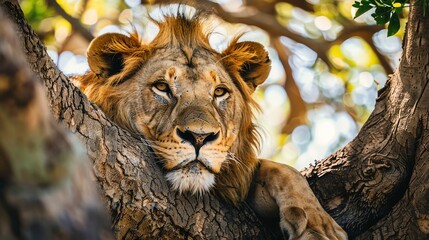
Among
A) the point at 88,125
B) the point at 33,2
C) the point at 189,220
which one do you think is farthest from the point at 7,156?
the point at 33,2

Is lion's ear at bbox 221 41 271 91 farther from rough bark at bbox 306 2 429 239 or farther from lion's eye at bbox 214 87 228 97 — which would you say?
rough bark at bbox 306 2 429 239

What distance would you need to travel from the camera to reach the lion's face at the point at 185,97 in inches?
189

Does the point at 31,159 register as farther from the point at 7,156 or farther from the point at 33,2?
the point at 33,2

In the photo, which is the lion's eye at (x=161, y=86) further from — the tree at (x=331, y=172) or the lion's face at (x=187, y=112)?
the tree at (x=331, y=172)

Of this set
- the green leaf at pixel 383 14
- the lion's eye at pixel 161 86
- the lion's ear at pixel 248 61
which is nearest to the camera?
the green leaf at pixel 383 14

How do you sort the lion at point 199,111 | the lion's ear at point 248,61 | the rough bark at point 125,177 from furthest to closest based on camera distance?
1. the lion's ear at point 248,61
2. the lion at point 199,111
3. the rough bark at point 125,177

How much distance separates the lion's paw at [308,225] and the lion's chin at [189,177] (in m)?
0.61

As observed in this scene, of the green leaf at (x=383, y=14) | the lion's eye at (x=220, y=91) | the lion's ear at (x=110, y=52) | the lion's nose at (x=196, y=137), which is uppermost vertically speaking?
the lion's ear at (x=110, y=52)

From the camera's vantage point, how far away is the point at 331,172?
5.45 metres

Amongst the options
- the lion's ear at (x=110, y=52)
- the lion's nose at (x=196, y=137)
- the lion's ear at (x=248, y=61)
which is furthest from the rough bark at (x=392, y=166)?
the lion's ear at (x=110, y=52)

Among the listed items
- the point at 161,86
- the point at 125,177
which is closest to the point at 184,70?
the point at 161,86

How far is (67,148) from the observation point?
1.74 m

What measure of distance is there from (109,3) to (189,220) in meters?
6.32

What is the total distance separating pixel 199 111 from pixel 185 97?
0.88 ft
